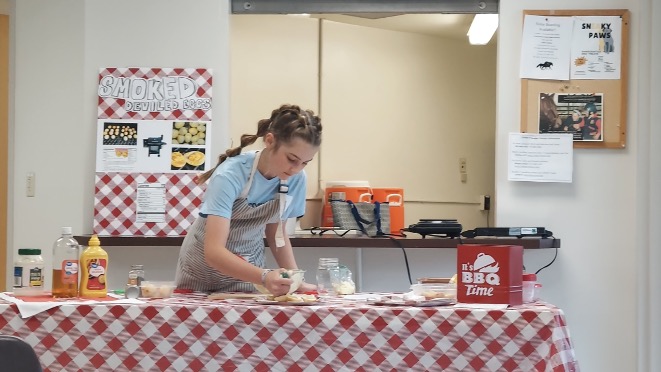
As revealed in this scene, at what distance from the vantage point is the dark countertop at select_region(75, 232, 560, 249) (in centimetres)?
440

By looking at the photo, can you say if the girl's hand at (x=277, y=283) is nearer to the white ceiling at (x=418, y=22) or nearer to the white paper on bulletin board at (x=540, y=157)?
the white paper on bulletin board at (x=540, y=157)

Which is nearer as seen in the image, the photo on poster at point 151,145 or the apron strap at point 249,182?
the apron strap at point 249,182

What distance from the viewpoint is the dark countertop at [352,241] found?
4.40 metres

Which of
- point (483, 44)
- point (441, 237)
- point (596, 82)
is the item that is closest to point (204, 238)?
point (441, 237)

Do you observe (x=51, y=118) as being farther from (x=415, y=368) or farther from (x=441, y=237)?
(x=415, y=368)

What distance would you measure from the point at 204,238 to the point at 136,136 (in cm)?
164

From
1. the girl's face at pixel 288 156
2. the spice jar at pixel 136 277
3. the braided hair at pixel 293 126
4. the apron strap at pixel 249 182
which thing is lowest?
the spice jar at pixel 136 277

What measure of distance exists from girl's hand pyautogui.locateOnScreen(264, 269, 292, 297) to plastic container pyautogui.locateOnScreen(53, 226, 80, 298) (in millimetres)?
589

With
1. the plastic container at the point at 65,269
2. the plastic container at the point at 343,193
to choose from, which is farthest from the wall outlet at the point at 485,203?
the plastic container at the point at 65,269

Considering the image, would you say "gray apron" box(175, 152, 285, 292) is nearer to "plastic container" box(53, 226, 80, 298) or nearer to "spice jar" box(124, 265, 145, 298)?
"spice jar" box(124, 265, 145, 298)

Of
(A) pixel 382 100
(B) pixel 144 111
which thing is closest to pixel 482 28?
(A) pixel 382 100

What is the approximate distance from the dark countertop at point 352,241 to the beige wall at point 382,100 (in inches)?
82.1

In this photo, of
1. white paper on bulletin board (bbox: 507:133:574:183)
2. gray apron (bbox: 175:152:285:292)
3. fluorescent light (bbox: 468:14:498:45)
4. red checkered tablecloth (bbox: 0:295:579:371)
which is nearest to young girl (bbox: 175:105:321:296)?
gray apron (bbox: 175:152:285:292)

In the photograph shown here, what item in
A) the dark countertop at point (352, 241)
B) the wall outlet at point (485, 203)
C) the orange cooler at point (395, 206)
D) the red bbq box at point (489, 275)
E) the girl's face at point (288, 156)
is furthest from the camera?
the wall outlet at point (485, 203)
